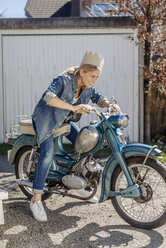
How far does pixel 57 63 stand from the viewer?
8.23m

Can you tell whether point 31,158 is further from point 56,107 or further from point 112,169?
point 112,169

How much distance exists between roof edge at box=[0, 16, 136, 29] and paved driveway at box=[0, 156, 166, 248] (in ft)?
14.2

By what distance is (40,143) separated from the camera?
13.2 ft

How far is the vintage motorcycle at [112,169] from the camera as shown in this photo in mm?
3783

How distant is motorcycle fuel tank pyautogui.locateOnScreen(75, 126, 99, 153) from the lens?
3.93 meters

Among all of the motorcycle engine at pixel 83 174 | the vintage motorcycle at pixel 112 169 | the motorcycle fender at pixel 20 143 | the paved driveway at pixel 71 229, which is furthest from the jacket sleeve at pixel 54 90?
the paved driveway at pixel 71 229

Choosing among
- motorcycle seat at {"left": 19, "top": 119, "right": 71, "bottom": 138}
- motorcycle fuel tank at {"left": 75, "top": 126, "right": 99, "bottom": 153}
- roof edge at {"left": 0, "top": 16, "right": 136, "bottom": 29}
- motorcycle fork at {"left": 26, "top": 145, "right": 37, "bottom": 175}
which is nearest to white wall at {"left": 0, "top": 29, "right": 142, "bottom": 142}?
roof edge at {"left": 0, "top": 16, "right": 136, "bottom": 29}

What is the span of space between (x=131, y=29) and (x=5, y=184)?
4.19 meters

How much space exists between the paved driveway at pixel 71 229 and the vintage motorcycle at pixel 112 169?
0.58 ft

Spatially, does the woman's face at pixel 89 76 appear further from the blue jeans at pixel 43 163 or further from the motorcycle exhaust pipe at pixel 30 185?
the motorcycle exhaust pipe at pixel 30 185

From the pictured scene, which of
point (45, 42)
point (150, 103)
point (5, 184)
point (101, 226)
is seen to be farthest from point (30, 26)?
point (101, 226)

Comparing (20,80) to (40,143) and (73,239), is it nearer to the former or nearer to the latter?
(40,143)

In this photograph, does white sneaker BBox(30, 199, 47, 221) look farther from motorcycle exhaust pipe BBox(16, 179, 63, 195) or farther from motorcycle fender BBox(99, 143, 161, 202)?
motorcycle fender BBox(99, 143, 161, 202)

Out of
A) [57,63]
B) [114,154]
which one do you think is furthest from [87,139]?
[57,63]
